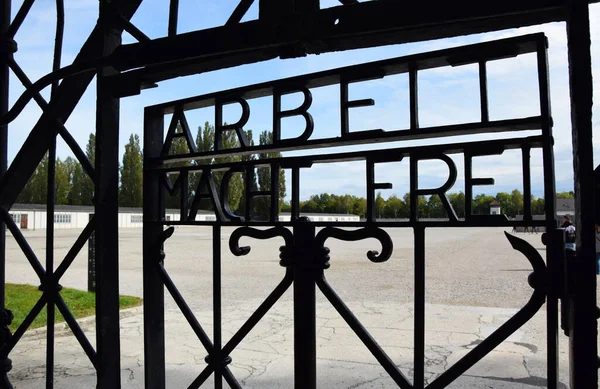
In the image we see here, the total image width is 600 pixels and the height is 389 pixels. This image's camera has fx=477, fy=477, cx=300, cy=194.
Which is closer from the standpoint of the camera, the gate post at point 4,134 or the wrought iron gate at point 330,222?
the wrought iron gate at point 330,222

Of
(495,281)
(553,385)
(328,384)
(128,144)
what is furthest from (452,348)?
(128,144)

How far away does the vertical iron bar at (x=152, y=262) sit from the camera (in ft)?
7.29

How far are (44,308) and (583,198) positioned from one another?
295 inches

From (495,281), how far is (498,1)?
375 inches

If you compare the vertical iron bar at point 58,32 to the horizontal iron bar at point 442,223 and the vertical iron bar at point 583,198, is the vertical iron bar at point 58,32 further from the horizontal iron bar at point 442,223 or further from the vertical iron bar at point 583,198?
the vertical iron bar at point 583,198

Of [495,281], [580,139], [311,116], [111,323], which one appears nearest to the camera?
[580,139]

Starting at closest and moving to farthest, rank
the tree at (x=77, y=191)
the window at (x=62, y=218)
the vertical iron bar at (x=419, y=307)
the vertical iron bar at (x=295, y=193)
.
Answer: the vertical iron bar at (x=419, y=307) → the vertical iron bar at (x=295, y=193) → the window at (x=62, y=218) → the tree at (x=77, y=191)

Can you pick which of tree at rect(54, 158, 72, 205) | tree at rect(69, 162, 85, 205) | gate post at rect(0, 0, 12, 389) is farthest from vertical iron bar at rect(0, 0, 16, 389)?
tree at rect(69, 162, 85, 205)

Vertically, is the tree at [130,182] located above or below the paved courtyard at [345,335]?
above

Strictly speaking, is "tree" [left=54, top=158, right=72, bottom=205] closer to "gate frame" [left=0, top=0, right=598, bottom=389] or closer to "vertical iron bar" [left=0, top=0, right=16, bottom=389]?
"vertical iron bar" [left=0, top=0, right=16, bottom=389]

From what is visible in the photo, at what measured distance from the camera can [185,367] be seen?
4.74 meters

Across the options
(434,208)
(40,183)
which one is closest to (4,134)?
(434,208)

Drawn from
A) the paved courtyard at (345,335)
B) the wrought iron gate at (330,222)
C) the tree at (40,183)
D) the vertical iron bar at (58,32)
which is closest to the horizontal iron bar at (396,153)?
Answer: the wrought iron gate at (330,222)

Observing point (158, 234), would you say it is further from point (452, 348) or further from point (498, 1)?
point (452, 348)
